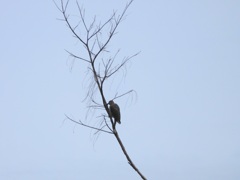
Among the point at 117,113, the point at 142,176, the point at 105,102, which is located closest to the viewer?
the point at 142,176

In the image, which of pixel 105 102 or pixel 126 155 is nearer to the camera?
pixel 126 155

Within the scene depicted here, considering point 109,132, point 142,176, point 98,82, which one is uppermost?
point 98,82

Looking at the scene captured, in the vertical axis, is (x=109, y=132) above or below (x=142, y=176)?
above

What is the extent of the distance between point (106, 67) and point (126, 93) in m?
0.44

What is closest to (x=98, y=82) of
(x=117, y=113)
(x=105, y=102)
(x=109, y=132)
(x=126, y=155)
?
(x=105, y=102)

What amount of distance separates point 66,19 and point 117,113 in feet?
7.04

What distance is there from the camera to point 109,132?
16.9ft

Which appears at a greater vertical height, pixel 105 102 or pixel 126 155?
pixel 105 102

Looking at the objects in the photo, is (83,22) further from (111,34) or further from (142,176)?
(142,176)

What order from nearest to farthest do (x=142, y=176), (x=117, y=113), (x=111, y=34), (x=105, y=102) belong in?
(x=142, y=176)
(x=105, y=102)
(x=111, y=34)
(x=117, y=113)

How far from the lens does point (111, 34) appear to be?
5.45m

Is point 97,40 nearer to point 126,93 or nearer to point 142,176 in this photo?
point 126,93

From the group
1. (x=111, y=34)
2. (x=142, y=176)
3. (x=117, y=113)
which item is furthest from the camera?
(x=117, y=113)

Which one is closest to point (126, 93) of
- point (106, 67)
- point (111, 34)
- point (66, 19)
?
point (106, 67)
